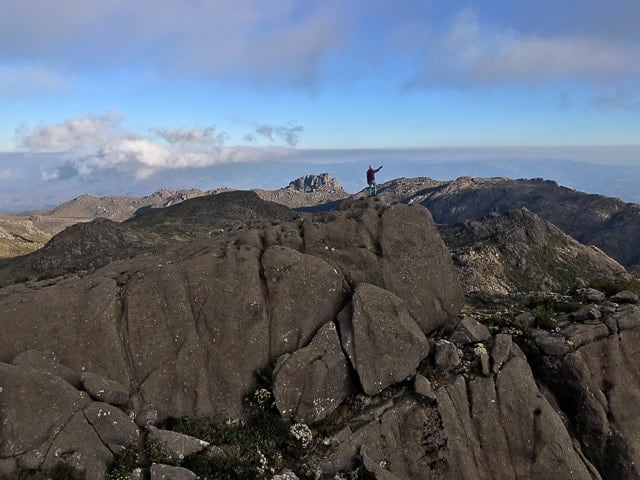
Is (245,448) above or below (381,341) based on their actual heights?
below

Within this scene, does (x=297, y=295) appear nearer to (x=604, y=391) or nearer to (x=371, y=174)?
(x=371, y=174)

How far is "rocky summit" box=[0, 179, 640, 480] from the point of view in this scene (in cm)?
2027

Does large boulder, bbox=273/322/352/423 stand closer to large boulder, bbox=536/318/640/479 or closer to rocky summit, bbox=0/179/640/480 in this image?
rocky summit, bbox=0/179/640/480

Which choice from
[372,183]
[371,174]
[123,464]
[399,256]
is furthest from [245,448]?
[372,183]

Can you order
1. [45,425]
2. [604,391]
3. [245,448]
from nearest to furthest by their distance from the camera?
[45,425] < [245,448] < [604,391]

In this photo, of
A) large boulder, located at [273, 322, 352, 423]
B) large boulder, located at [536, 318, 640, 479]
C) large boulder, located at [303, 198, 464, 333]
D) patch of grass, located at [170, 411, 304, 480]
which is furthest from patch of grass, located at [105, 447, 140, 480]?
large boulder, located at [536, 318, 640, 479]

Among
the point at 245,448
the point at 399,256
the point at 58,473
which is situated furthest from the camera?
the point at 399,256

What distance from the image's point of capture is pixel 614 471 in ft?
80.3

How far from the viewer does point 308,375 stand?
24.2 meters

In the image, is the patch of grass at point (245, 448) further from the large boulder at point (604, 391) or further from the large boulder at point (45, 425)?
the large boulder at point (604, 391)

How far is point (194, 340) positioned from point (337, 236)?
42.5ft

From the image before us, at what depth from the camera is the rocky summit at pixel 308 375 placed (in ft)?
66.5

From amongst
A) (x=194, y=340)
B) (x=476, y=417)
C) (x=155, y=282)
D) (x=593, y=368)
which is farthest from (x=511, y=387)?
(x=155, y=282)

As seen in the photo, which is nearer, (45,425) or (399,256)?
(45,425)
